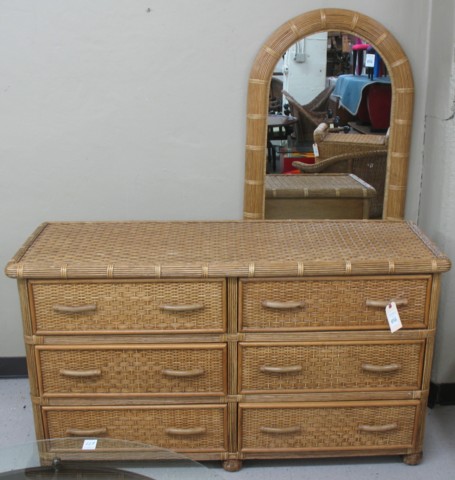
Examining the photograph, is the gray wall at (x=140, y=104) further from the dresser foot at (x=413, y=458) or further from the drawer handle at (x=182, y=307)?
the drawer handle at (x=182, y=307)

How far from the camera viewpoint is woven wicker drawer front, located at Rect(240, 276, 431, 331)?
2.51 m

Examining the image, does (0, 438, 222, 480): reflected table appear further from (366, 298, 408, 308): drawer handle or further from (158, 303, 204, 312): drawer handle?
(366, 298, 408, 308): drawer handle

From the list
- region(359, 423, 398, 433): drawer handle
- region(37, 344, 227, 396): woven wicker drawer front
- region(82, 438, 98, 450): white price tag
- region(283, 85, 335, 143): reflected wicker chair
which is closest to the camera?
region(82, 438, 98, 450): white price tag

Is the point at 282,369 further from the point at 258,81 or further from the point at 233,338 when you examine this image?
the point at 258,81

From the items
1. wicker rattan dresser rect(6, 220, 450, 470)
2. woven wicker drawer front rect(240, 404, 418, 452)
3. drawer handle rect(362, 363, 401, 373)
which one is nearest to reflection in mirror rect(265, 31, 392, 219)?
wicker rattan dresser rect(6, 220, 450, 470)

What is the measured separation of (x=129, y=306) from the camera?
251 cm

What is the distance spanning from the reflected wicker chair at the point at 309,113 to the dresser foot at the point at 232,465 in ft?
4.37

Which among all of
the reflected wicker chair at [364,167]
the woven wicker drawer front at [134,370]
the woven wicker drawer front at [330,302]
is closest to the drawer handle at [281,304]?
the woven wicker drawer front at [330,302]

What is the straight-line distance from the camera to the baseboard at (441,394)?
3.12 meters

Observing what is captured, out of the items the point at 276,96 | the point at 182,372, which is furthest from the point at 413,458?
→ the point at 276,96

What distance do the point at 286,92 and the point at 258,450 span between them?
57.3 inches

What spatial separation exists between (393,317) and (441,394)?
821mm

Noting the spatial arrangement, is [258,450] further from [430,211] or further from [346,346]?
[430,211]

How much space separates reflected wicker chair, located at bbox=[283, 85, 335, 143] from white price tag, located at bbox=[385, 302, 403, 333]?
83cm
